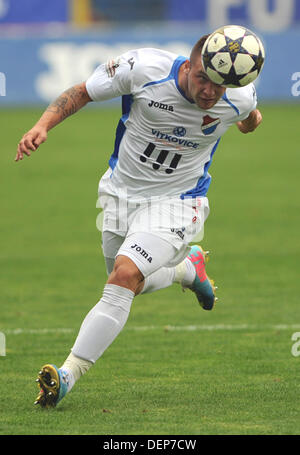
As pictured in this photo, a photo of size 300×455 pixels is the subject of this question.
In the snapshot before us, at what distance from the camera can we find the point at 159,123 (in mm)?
6914

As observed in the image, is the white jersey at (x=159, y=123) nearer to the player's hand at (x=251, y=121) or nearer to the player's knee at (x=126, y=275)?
the player's hand at (x=251, y=121)

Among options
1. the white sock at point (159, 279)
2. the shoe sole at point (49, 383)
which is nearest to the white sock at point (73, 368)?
the shoe sole at point (49, 383)

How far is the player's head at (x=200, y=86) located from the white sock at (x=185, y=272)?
66.1 inches

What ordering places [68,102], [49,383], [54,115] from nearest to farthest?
[49,383] → [54,115] → [68,102]

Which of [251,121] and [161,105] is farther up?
[161,105]

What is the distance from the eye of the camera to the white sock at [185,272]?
26.2 ft

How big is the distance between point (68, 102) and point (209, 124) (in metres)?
0.96

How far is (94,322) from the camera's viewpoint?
6.43 m

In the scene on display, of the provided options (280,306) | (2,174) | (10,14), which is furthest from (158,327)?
(10,14)

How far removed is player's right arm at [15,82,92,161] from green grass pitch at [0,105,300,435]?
1.63 m

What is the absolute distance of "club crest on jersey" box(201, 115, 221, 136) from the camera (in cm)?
692

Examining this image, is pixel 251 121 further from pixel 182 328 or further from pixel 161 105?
pixel 182 328

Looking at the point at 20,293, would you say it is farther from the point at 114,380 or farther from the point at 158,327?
the point at 114,380

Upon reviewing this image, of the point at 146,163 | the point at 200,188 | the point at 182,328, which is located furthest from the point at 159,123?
the point at 182,328
